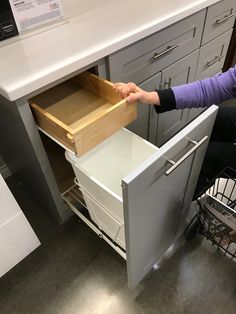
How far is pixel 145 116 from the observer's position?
50.4 inches

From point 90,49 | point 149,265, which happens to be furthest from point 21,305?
point 90,49

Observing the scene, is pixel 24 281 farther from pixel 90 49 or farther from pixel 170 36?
pixel 170 36

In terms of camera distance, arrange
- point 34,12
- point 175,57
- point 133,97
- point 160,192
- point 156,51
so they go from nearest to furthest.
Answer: point 160,192 < point 133,97 < point 34,12 < point 156,51 < point 175,57

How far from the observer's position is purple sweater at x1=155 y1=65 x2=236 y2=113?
3.11 ft

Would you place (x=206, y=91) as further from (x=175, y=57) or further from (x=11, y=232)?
(x=11, y=232)

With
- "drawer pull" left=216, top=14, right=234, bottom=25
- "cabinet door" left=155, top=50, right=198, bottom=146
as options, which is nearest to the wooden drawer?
"cabinet door" left=155, top=50, right=198, bottom=146

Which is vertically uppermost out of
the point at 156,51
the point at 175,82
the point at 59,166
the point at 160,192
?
the point at 156,51

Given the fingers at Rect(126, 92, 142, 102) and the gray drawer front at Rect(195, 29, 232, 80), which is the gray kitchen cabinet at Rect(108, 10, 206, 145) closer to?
the gray drawer front at Rect(195, 29, 232, 80)

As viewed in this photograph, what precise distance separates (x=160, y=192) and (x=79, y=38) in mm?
600

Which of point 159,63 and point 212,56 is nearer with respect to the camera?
point 159,63

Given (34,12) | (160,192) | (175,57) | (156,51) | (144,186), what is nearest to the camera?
(144,186)

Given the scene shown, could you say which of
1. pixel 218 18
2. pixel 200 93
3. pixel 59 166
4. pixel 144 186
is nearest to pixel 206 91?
pixel 200 93

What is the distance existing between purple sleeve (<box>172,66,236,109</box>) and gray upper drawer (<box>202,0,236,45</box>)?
470 millimetres

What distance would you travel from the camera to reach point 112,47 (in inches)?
35.8
